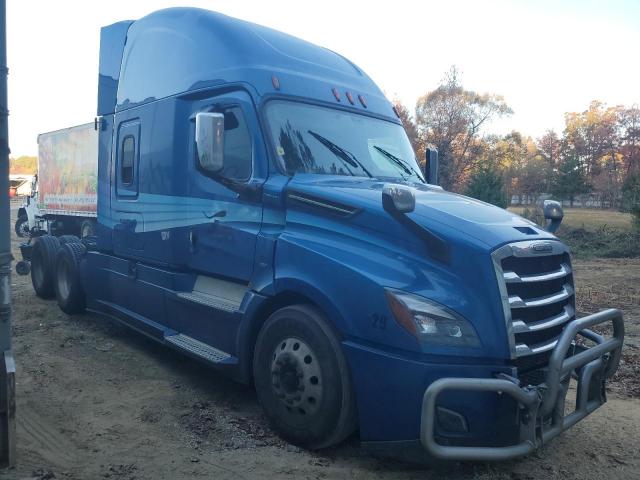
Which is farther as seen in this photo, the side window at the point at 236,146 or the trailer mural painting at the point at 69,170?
the trailer mural painting at the point at 69,170

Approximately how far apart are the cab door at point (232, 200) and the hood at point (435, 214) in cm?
45

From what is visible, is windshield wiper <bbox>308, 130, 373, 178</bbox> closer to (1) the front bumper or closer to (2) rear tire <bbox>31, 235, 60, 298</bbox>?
(1) the front bumper

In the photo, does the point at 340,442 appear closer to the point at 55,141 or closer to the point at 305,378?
the point at 305,378

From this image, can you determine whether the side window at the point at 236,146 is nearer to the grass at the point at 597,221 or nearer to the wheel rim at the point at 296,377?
the wheel rim at the point at 296,377

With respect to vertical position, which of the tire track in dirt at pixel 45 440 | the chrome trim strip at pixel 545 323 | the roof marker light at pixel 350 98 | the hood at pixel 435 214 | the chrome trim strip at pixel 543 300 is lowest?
the tire track in dirt at pixel 45 440

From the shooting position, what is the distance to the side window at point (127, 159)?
6.41 m

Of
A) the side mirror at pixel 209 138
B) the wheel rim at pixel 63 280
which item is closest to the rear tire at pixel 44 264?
the wheel rim at pixel 63 280

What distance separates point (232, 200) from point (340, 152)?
104cm

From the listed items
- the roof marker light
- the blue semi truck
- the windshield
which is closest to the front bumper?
the blue semi truck

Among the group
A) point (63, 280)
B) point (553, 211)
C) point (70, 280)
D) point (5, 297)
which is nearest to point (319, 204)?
point (553, 211)

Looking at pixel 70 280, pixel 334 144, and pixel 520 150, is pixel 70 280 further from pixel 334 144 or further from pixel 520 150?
pixel 520 150

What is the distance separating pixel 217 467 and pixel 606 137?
77.7 meters

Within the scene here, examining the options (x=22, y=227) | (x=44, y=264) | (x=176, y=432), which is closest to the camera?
(x=176, y=432)

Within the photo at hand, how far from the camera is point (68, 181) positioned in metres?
15.2
